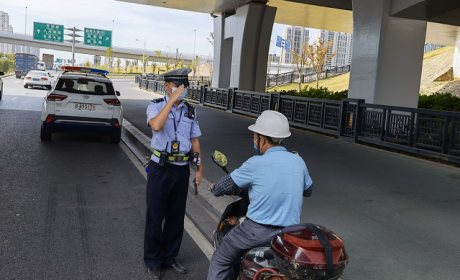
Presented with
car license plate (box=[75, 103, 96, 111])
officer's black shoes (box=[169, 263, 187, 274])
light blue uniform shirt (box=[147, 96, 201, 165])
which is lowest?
officer's black shoes (box=[169, 263, 187, 274])

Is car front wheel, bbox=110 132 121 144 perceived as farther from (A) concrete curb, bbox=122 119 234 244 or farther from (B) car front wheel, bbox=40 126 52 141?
(A) concrete curb, bbox=122 119 234 244

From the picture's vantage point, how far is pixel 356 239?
489 cm

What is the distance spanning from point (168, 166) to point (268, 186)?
140 cm

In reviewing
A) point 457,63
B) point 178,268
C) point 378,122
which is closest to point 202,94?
point 378,122

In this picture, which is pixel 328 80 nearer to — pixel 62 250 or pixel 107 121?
pixel 107 121

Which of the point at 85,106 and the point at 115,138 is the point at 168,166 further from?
the point at 115,138

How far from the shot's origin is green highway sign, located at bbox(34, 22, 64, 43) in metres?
60.3

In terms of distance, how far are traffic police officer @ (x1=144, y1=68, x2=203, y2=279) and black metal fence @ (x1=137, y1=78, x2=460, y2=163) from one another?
7582mm

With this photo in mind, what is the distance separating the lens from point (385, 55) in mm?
13742

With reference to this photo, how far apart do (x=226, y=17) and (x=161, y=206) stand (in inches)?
984

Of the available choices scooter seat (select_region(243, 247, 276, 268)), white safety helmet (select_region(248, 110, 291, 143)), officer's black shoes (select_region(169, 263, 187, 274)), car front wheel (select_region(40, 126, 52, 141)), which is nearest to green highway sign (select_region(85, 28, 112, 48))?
car front wheel (select_region(40, 126, 52, 141))

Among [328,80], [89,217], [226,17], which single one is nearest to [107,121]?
[89,217]

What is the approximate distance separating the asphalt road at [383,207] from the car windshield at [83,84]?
2.88 m

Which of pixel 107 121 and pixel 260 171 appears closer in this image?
pixel 260 171
